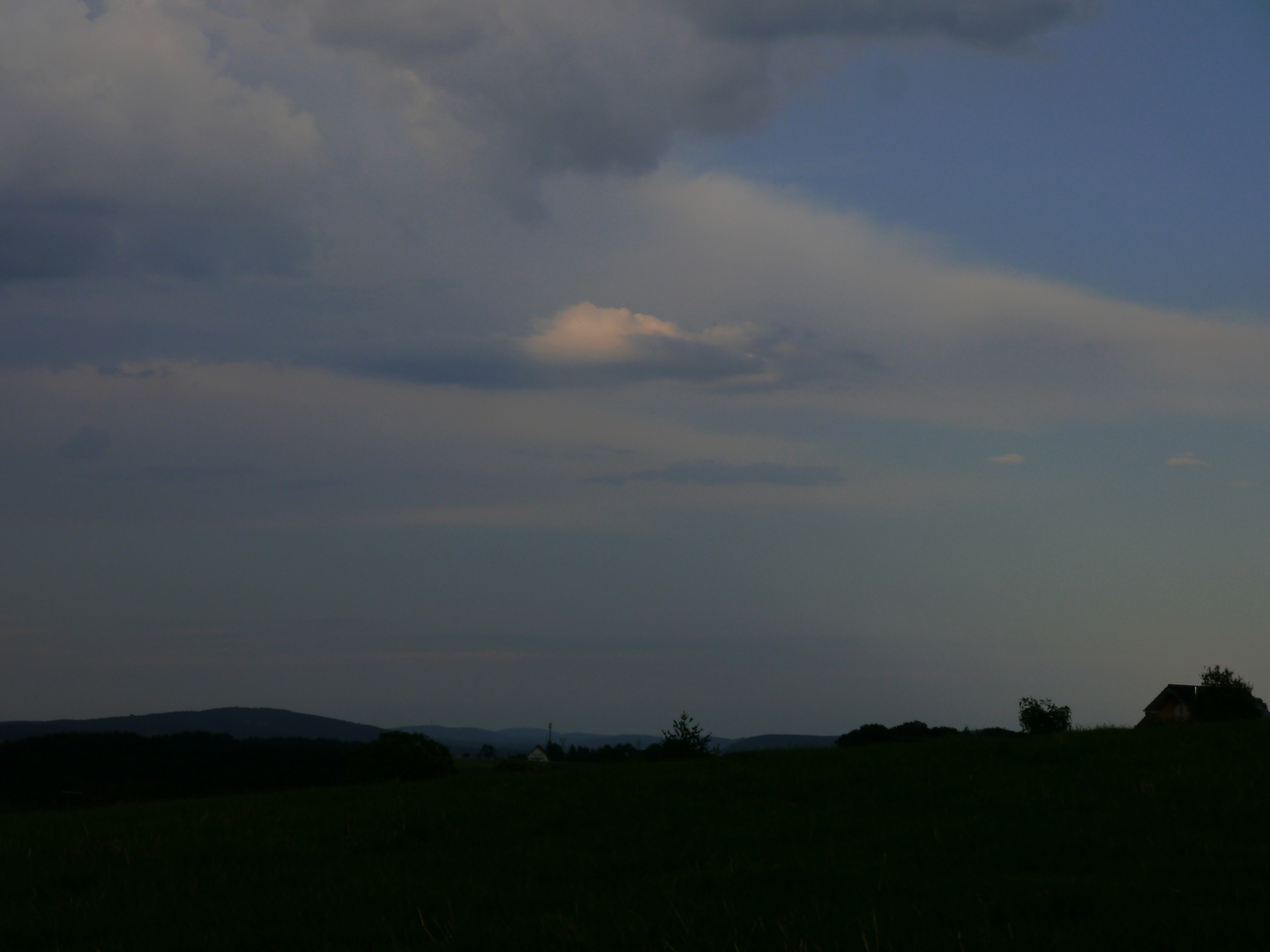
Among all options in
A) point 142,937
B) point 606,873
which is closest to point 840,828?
point 606,873

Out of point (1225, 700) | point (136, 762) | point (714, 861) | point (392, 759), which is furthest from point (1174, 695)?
point (136, 762)

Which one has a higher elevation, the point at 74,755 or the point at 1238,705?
the point at 1238,705

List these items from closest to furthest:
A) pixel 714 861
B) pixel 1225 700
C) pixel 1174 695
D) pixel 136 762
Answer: pixel 714 861
pixel 1225 700
pixel 1174 695
pixel 136 762

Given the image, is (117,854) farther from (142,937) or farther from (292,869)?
(142,937)

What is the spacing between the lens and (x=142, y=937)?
32.9ft

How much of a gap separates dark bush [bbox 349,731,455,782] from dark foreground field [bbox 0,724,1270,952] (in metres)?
32.3

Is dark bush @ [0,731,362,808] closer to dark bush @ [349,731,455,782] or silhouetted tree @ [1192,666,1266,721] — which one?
dark bush @ [349,731,455,782]

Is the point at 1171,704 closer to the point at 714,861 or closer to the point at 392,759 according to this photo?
the point at 392,759

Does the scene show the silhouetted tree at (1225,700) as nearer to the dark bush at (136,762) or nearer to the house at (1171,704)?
the house at (1171,704)

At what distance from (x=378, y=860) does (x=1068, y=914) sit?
9.44m

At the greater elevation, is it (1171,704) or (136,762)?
(1171,704)

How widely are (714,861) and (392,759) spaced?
154 ft

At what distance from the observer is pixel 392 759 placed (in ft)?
182

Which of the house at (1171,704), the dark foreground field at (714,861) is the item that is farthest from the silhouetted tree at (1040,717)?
the dark foreground field at (714,861)
